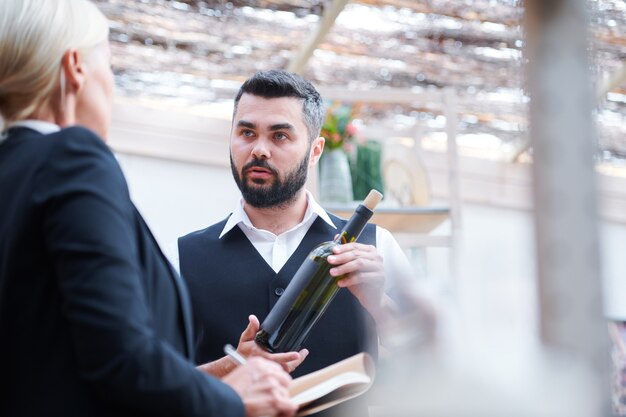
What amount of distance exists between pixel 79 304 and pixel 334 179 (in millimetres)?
2500

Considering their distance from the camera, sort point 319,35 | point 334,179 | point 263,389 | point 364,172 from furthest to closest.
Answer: point 319,35 < point 364,172 < point 334,179 < point 263,389

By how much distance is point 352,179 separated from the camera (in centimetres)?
356

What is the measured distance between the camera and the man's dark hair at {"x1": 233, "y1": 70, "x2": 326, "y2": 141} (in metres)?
1.81

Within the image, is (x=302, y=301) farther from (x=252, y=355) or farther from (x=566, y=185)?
(x=566, y=185)

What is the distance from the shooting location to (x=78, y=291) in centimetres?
80

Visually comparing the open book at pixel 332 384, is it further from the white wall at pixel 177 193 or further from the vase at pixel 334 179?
the white wall at pixel 177 193

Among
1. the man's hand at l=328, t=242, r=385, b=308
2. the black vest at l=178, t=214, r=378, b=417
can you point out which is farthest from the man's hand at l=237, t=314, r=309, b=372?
the black vest at l=178, t=214, r=378, b=417

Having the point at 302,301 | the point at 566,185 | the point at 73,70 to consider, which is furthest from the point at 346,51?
the point at 566,185

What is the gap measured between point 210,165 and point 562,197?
5880mm

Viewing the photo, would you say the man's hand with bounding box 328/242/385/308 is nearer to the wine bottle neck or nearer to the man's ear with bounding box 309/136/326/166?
the wine bottle neck

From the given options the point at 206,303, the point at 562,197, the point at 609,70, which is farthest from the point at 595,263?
the point at 609,70

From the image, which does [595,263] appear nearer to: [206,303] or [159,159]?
[206,303]

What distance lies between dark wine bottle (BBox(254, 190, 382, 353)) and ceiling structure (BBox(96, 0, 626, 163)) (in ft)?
9.80

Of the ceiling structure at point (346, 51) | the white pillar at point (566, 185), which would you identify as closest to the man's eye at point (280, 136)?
the white pillar at point (566, 185)
